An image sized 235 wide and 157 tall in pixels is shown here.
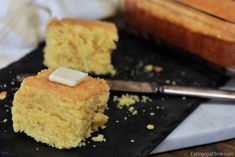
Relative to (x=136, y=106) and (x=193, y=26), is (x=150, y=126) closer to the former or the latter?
(x=136, y=106)

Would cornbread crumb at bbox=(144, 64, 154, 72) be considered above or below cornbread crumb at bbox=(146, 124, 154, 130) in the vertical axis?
above

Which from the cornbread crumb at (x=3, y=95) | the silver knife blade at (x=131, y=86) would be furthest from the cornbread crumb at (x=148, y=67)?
the cornbread crumb at (x=3, y=95)

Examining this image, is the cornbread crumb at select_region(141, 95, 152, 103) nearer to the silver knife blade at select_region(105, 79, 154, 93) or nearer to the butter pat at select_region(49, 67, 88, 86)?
the silver knife blade at select_region(105, 79, 154, 93)

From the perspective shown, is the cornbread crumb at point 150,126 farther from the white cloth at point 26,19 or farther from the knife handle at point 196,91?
the white cloth at point 26,19

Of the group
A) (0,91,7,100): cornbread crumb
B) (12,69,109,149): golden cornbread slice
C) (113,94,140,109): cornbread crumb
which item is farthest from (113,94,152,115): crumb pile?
(0,91,7,100): cornbread crumb

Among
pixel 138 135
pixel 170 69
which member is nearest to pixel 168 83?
pixel 170 69

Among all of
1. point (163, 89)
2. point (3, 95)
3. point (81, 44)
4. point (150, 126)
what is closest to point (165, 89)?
point (163, 89)
